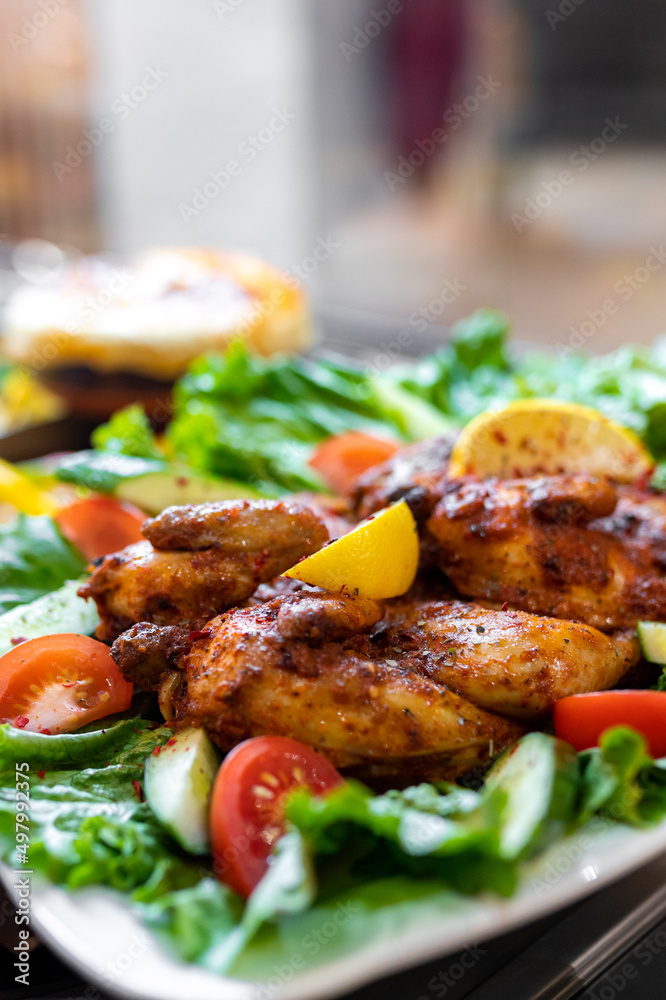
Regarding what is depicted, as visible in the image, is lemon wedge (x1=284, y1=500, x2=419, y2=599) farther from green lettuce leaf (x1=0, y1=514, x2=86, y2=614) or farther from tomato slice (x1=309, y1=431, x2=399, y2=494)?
tomato slice (x1=309, y1=431, x2=399, y2=494)

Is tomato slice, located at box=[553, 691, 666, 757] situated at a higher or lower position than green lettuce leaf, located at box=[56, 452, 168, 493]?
higher

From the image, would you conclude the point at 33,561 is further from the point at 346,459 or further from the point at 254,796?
the point at 254,796

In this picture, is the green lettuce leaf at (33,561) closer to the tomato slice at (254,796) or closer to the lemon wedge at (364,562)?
the lemon wedge at (364,562)

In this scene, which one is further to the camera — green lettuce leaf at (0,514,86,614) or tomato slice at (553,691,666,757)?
green lettuce leaf at (0,514,86,614)

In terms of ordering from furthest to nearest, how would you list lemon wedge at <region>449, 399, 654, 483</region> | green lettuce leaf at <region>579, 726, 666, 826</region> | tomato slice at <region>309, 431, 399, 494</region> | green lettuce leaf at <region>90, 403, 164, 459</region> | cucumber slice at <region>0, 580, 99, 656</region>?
tomato slice at <region>309, 431, 399, 494</region> < green lettuce leaf at <region>90, 403, 164, 459</region> < lemon wedge at <region>449, 399, 654, 483</region> < cucumber slice at <region>0, 580, 99, 656</region> < green lettuce leaf at <region>579, 726, 666, 826</region>

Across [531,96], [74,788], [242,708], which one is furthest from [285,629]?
→ [531,96]

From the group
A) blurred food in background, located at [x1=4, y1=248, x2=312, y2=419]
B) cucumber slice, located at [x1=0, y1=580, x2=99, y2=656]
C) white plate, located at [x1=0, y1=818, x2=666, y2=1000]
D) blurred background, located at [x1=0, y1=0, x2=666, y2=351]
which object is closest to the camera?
white plate, located at [x1=0, y1=818, x2=666, y2=1000]

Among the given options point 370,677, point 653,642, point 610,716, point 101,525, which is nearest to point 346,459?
point 101,525

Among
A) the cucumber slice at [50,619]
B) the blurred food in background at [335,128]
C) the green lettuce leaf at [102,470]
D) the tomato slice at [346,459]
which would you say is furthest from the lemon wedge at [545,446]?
the blurred food in background at [335,128]

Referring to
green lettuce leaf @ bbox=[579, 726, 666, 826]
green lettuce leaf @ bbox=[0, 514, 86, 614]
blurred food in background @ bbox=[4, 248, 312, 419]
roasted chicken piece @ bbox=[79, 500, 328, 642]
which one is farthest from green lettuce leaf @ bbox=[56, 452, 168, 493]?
green lettuce leaf @ bbox=[579, 726, 666, 826]
